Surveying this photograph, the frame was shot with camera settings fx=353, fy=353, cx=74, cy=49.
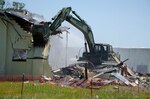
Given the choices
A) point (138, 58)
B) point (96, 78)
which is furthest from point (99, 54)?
point (138, 58)

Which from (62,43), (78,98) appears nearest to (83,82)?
(78,98)

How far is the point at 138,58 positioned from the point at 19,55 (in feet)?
145

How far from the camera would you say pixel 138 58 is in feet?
242

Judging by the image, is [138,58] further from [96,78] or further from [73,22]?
[96,78]

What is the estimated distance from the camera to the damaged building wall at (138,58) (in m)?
70.4

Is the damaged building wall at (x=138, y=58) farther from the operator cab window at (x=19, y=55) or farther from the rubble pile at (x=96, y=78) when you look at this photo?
the operator cab window at (x=19, y=55)

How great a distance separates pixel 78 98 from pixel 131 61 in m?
57.0

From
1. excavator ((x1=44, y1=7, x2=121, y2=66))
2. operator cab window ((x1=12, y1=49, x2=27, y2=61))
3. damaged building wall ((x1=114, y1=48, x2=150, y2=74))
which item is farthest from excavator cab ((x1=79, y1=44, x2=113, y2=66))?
damaged building wall ((x1=114, y1=48, x2=150, y2=74))

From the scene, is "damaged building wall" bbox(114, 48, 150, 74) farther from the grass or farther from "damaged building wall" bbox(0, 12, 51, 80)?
the grass

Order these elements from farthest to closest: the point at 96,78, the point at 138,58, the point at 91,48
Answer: the point at 138,58 → the point at 91,48 → the point at 96,78

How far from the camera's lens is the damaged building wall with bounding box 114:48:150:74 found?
7038 cm

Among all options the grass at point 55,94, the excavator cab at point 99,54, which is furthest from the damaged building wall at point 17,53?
the grass at point 55,94

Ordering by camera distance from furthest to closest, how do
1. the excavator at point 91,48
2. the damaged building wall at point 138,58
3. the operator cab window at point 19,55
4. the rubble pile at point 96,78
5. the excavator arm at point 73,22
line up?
the damaged building wall at point 138,58
the excavator at point 91,48
the excavator arm at point 73,22
the operator cab window at point 19,55
the rubble pile at point 96,78

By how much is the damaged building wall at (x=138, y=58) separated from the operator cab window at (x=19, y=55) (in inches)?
1580
